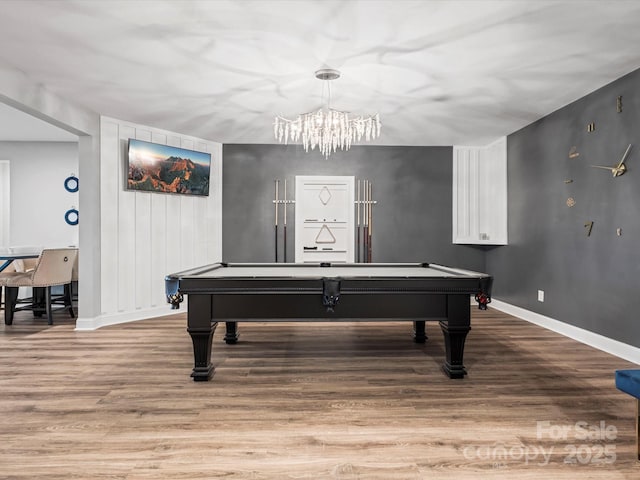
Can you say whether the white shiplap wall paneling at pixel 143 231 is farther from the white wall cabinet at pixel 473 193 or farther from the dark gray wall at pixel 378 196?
the white wall cabinet at pixel 473 193

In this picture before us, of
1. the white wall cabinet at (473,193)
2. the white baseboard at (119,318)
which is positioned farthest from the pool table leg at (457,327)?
the white baseboard at (119,318)

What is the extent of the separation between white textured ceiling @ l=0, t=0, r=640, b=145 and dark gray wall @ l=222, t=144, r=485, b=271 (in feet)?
4.79

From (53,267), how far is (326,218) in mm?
3614

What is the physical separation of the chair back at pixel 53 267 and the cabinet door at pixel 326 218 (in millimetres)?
3012

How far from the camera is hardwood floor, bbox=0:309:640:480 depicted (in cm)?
→ 185

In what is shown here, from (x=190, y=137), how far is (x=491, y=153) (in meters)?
4.42

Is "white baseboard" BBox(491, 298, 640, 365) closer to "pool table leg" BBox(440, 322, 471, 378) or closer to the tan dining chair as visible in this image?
"pool table leg" BBox(440, 322, 471, 378)

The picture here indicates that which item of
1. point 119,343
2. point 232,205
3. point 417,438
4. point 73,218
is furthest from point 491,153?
point 73,218

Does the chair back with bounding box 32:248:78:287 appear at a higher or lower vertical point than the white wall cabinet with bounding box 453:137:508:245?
lower

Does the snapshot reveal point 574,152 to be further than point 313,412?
Yes

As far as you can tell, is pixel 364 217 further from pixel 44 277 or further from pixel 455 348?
pixel 44 277

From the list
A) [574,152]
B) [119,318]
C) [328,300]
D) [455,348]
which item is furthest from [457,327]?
[119,318]

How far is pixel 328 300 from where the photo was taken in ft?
9.13

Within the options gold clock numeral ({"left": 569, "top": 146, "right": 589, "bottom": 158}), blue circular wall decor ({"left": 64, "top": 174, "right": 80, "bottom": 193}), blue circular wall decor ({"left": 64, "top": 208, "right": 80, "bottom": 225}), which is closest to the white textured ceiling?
gold clock numeral ({"left": 569, "top": 146, "right": 589, "bottom": 158})
